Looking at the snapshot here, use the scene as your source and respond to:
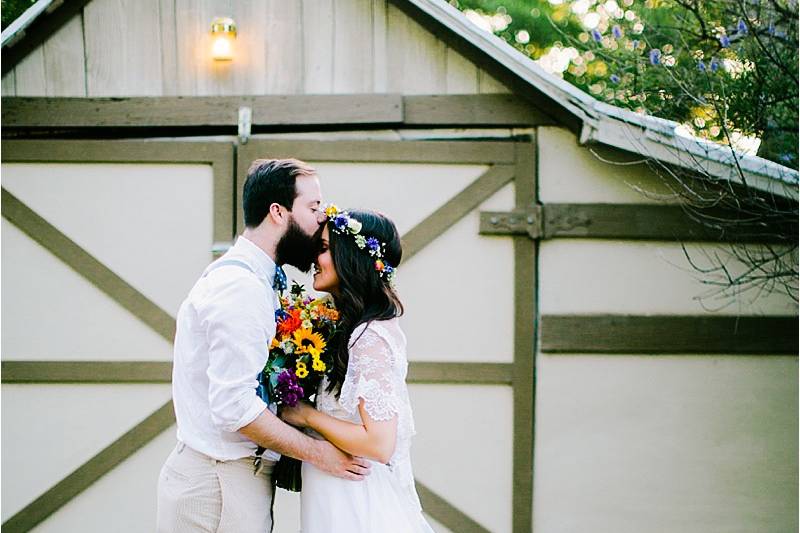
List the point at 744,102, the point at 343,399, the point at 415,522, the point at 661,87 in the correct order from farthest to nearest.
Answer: the point at 661,87 → the point at 744,102 → the point at 415,522 → the point at 343,399

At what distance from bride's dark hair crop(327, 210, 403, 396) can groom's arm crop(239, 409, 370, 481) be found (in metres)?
0.21

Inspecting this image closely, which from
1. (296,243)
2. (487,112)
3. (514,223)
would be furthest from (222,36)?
(296,243)

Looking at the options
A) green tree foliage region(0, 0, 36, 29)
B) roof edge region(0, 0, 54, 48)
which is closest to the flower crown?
roof edge region(0, 0, 54, 48)

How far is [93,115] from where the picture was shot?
5402 millimetres

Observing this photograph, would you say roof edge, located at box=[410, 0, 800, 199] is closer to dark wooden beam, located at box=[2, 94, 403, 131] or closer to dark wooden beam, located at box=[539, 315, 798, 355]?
dark wooden beam, located at box=[2, 94, 403, 131]

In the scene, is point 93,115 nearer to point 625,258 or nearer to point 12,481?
point 12,481

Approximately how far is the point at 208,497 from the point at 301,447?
0.38 m

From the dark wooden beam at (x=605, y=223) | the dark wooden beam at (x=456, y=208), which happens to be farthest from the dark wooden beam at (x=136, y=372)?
the dark wooden beam at (x=605, y=223)

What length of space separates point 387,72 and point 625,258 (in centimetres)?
178

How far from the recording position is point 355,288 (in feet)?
10.6

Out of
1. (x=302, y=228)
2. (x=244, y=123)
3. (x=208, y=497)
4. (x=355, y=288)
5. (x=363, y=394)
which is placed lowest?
(x=208, y=497)

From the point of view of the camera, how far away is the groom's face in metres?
3.33

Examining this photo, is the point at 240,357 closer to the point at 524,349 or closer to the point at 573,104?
the point at 524,349

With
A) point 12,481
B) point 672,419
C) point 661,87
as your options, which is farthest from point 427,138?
point 12,481
